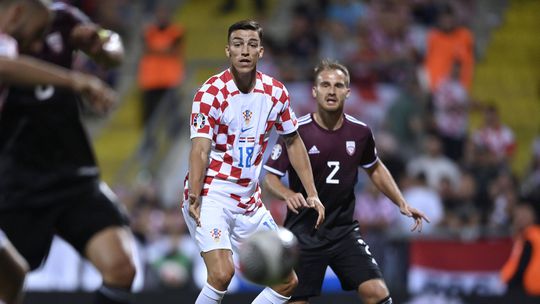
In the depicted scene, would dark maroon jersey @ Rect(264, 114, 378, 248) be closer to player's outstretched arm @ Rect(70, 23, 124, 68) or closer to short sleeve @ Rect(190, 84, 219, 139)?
short sleeve @ Rect(190, 84, 219, 139)

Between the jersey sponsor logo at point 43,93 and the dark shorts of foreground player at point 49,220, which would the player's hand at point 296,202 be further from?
the jersey sponsor logo at point 43,93

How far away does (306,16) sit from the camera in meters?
16.3

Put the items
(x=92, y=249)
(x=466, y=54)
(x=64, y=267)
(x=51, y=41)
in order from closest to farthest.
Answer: (x=92, y=249) → (x=51, y=41) → (x=64, y=267) → (x=466, y=54)

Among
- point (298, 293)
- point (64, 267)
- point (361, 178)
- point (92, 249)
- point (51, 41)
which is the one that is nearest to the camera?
point (92, 249)

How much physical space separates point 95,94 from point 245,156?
2237mm

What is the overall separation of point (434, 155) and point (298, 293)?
6.43 meters

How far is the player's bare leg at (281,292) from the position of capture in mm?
7926

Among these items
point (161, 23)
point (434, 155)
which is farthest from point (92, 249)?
point (161, 23)

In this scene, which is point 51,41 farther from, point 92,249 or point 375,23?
point 375,23

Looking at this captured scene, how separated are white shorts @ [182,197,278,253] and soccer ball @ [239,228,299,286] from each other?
313 mm

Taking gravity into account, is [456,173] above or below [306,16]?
below

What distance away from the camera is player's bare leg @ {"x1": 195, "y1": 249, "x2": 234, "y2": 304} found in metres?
7.53

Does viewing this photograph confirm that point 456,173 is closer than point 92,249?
No

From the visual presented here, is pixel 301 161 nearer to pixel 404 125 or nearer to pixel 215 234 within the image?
pixel 215 234
